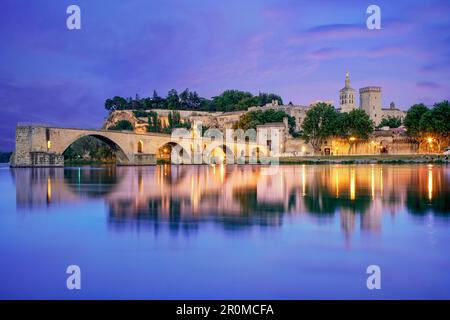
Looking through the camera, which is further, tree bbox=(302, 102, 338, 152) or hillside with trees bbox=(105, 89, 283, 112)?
hillside with trees bbox=(105, 89, 283, 112)

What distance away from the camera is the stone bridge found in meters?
53.2

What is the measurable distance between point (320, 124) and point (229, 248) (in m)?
68.3

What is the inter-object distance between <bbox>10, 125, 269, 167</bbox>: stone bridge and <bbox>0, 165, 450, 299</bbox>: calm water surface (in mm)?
39172

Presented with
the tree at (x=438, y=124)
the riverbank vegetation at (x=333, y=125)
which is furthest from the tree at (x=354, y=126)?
the tree at (x=438, y=124)

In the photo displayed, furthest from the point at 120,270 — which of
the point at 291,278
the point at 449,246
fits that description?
the point at 449,246

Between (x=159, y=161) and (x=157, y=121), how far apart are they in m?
23.1

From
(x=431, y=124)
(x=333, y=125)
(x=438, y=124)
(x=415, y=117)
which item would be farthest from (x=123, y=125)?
(x=438, y=124)

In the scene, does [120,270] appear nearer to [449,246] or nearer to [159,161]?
[449,246]

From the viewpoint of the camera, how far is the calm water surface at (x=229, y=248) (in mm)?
6645

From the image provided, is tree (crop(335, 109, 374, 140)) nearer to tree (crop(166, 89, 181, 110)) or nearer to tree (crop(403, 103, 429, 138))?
tree (crop(403, 103, 429, 138))

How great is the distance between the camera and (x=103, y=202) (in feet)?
56.1

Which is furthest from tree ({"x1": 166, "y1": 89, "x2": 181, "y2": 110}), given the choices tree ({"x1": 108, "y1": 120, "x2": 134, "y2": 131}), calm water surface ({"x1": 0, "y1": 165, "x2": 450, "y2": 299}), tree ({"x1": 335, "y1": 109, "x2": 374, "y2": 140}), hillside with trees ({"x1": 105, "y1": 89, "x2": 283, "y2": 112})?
calm water surface ({"x1": 0, "y1": 165, "x2": 450, "y2": 299})

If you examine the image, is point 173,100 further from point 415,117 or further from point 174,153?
point 415,117

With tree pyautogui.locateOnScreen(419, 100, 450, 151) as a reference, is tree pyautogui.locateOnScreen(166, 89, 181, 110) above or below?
above
